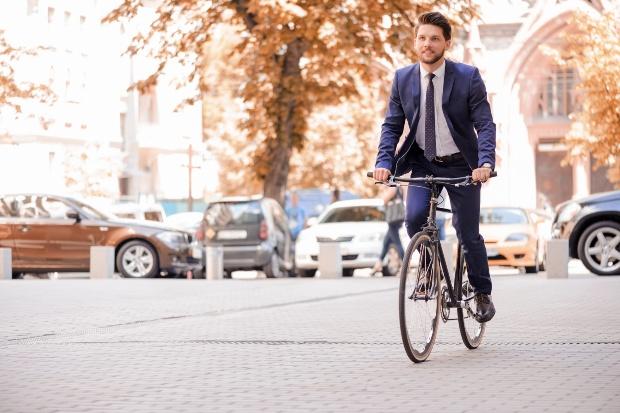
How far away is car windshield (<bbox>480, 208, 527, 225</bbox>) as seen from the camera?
31.1 metres

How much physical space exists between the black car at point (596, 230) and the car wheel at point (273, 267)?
6.46 m

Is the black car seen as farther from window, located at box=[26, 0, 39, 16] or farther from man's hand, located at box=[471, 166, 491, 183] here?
window, located at box=[26, 0, 39, 16]

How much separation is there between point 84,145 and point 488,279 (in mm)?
57857

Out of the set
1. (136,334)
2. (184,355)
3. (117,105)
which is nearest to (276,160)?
(136,334)

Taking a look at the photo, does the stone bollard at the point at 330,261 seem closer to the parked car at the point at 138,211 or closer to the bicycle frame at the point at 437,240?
the parked car at the point at 138,211

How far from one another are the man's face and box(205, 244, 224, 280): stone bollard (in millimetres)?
18188

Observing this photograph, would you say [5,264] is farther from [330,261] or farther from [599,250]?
[599,250]

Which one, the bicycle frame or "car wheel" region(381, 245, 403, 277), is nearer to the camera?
the bicycle frame

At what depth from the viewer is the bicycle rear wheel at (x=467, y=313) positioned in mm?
10180

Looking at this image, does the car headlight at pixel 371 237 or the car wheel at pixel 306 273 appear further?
the car wheel at pixel 306 273

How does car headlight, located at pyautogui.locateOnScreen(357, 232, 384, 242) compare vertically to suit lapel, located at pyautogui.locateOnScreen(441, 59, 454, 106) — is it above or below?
below

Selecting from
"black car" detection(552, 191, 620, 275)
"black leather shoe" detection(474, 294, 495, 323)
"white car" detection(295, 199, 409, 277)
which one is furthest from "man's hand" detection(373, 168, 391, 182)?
"white car" detection(295, 199, 409, 277)

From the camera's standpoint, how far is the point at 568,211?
24000 millimetres

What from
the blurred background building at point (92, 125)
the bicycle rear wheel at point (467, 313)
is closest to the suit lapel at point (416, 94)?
the bicycle rear wheel at point (467, 313)
